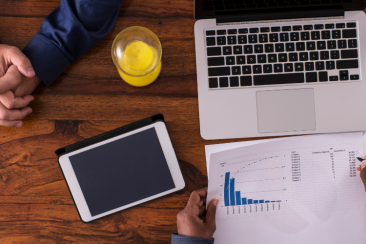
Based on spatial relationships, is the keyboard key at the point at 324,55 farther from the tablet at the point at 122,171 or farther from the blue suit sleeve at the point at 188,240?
the blue suit sleeve at the point at 188,240

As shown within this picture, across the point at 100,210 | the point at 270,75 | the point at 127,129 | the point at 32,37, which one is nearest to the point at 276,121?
the point at 270,75

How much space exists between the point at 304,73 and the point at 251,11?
0.68 ft

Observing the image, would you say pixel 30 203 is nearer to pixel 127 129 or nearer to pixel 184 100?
pixel 127 129

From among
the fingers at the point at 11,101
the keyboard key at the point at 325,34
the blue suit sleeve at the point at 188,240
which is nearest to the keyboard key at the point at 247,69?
the keyboard key at the point at 325,34

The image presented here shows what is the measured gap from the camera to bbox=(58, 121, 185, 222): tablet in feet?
2.31

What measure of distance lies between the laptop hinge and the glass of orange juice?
0.19 m

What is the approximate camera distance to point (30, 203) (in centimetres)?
74

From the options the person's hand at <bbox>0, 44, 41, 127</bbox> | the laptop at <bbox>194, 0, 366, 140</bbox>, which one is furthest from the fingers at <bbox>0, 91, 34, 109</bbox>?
the laptop at <bbox>194, 0, 366, 140</bbox>

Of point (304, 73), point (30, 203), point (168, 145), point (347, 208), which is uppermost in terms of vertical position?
point (304, 73)

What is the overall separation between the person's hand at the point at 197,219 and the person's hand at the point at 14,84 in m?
0.48

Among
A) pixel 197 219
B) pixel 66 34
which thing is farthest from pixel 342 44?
pixel 66 34

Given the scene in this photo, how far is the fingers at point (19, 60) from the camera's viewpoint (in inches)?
26.1

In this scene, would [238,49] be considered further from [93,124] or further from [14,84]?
[14,84]

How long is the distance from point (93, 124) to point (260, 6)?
1.73 ft
